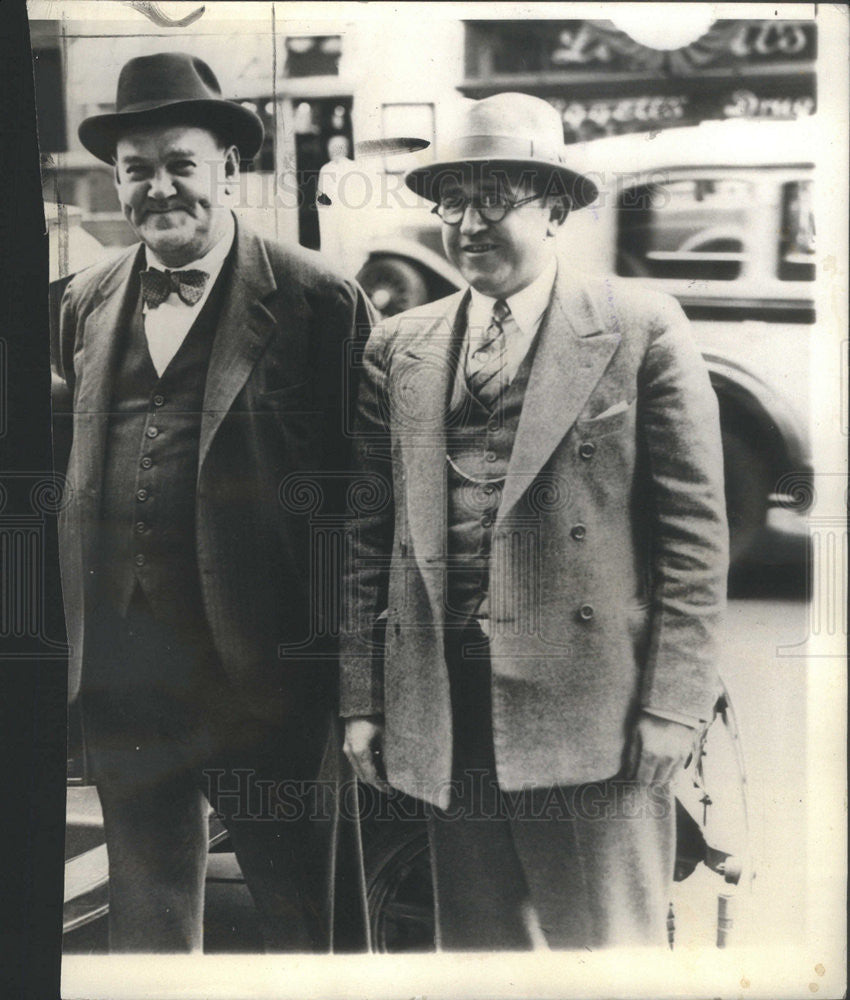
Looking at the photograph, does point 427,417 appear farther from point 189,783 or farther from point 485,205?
point 189,783

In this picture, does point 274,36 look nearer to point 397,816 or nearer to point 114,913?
point 397,816

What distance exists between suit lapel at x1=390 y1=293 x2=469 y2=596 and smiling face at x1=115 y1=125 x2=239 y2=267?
626 mm

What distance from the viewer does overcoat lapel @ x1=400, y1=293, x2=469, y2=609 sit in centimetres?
268

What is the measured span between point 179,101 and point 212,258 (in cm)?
43

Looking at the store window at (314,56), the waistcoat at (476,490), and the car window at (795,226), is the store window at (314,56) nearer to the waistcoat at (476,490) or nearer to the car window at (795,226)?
the waistcoat at (476,490)

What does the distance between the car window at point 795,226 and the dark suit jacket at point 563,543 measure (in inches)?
13.8

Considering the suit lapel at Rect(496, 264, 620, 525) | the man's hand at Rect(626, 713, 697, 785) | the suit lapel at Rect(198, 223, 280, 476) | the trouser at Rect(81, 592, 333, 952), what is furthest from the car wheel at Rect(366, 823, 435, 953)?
the suit lapel at Rect(198, 223, 280, 476)

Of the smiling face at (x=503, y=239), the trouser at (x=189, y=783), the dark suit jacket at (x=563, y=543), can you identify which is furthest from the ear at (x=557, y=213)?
the trouser at (x=189, y=783)

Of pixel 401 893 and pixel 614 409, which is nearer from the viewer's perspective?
pixel 614 409

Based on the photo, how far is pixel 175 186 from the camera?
2.72 meters

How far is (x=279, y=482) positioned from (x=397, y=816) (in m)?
0.99

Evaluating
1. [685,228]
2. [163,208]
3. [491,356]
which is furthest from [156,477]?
[685,228]

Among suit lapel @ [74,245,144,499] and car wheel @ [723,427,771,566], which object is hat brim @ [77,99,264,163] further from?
car wheel @ [723,427,771,566]

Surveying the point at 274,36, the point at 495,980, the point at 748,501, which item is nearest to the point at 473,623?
the point at 748,501
